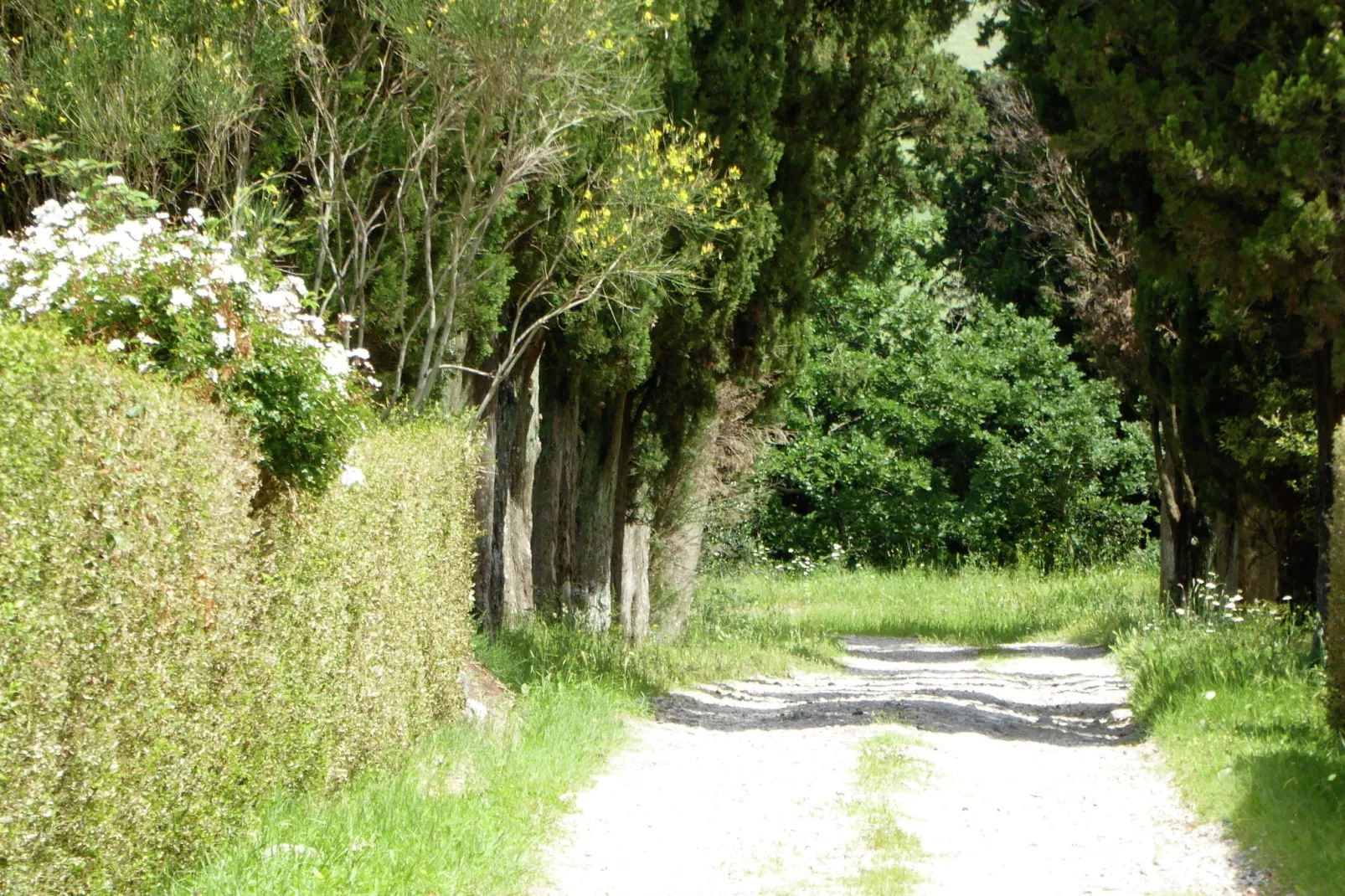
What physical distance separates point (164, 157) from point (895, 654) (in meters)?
12.9

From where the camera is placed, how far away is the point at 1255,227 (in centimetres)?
1074

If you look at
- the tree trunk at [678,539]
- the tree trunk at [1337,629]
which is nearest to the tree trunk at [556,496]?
the tree trunk at [678,539]

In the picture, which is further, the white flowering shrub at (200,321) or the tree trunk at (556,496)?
the tree trunk at (556,496)

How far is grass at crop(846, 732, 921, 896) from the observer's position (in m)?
6.37


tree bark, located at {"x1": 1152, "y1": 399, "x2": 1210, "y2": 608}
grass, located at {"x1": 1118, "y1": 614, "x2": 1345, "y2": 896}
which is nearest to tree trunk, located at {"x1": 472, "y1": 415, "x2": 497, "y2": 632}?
grass, located at {"x1": 1118, "y1": 614, "x2": 1345, "y2": 896}

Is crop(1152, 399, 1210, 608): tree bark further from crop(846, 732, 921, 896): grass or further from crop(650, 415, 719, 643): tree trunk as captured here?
crop(846, 732, 921, 896): grass

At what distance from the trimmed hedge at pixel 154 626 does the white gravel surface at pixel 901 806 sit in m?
1.44

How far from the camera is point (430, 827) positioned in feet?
21.3

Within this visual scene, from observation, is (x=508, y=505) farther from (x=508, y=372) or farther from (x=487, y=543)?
(x=508, y=372)

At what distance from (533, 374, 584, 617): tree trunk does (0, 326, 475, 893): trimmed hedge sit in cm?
759

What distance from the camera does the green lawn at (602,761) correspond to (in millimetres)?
5926

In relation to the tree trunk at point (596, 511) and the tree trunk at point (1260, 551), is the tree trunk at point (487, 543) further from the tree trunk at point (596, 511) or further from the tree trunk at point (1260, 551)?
the tree trunk at point (1260, 551)

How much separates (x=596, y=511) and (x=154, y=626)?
432 inches

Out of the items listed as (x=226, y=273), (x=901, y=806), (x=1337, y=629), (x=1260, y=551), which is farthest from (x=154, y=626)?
(x=1260, y=551)
